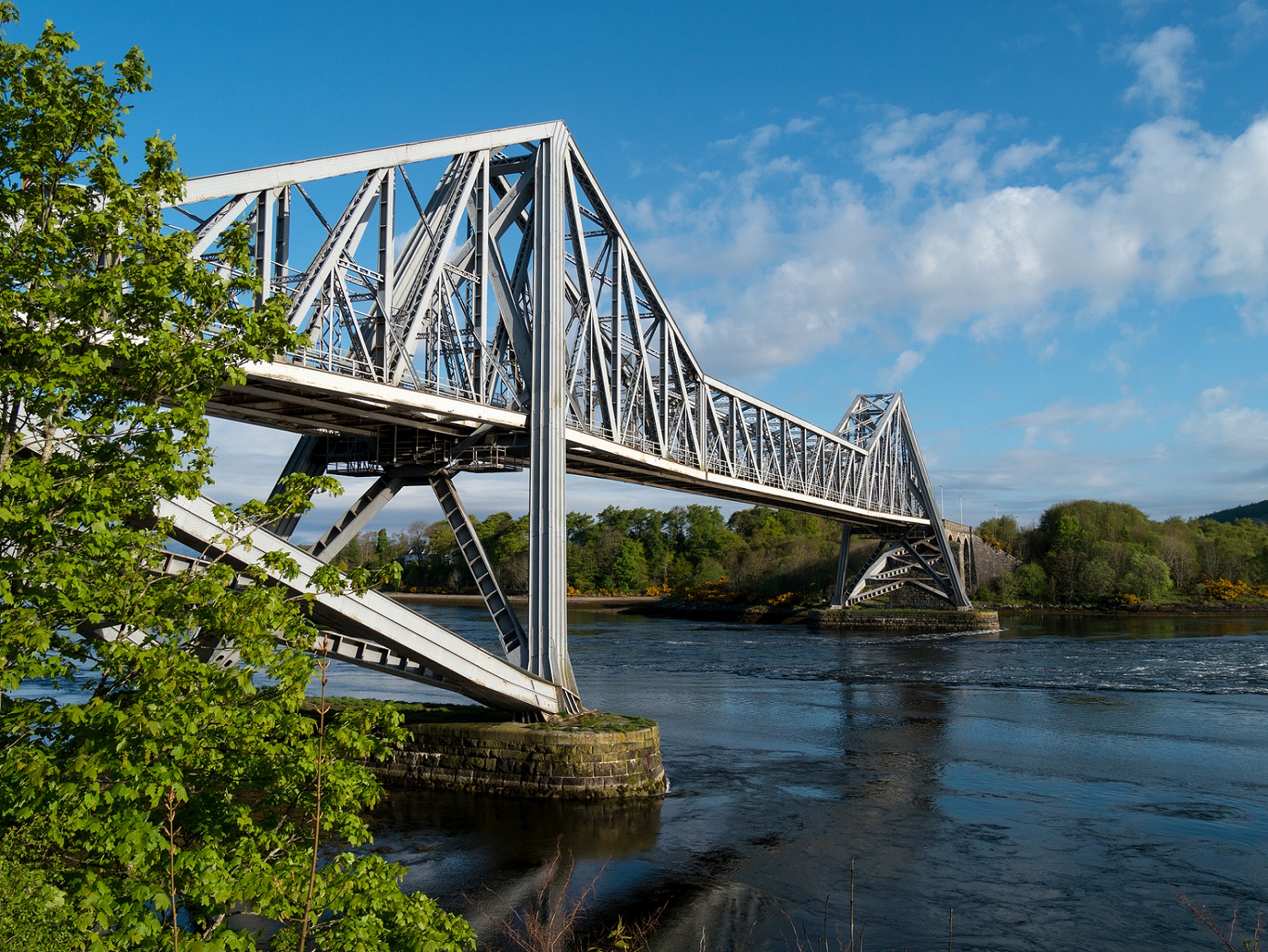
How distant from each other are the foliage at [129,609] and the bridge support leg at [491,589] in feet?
42.6

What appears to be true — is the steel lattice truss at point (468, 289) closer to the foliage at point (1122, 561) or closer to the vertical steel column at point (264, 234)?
the vertical steel column at point (264, 234)

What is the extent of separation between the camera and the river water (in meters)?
14.3

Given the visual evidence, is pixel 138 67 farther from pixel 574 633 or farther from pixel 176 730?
pixel 574 633

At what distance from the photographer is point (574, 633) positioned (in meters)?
76.2

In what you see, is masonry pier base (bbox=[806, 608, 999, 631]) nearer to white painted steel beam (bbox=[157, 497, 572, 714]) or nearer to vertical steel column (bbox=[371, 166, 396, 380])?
white painted steel beam (bbox=[157, 497, 572, 714])

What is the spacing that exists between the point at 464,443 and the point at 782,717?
18.4 metres

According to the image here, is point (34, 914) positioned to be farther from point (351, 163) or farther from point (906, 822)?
point (906, 822)

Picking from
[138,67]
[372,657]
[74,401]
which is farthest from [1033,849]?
[138,67]

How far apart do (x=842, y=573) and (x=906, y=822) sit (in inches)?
2565

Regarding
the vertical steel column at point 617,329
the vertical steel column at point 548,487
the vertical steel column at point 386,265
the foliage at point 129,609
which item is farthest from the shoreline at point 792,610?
the foliage at point 129,609

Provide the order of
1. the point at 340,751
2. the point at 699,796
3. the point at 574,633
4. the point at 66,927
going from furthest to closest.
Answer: the point at 574,633 → the point at 699,796 → the point at 340,751 → the point at 66,927

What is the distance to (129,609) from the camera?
7.23 m

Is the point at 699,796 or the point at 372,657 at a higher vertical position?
the point at 372,657

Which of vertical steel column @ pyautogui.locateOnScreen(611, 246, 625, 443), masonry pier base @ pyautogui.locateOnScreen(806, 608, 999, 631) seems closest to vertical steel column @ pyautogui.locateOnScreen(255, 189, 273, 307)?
vertical steel column @ pyautogui.locateOnScreen(611, 246, 625, 443)
